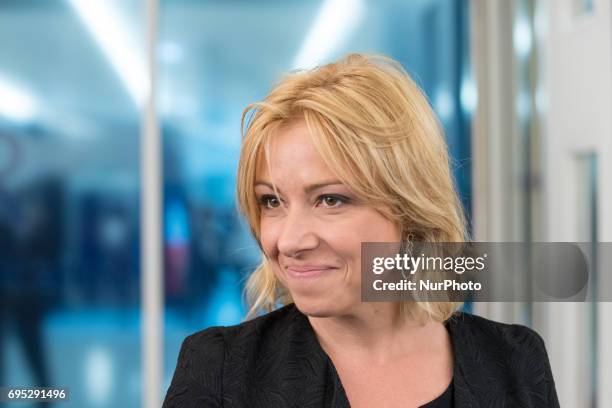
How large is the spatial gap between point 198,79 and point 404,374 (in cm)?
161

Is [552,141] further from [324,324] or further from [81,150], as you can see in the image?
[81,150]

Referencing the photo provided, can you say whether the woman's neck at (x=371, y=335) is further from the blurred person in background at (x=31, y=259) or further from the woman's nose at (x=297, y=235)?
the blurred person in background at (x=31, y=259)

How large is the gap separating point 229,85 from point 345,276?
1596mm

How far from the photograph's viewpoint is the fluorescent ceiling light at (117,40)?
231cm

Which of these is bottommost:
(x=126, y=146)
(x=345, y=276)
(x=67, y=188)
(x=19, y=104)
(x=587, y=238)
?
(x=345, y=276)

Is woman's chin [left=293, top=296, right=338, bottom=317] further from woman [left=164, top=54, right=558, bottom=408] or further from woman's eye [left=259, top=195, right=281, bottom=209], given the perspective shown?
woman's eye [left=259, top=195, right=281, bottom=209]

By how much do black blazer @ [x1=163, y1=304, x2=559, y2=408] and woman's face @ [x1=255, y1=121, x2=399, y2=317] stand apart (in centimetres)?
12

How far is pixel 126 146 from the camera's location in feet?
7.58

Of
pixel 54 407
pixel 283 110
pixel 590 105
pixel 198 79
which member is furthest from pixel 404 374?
pixel 54 407

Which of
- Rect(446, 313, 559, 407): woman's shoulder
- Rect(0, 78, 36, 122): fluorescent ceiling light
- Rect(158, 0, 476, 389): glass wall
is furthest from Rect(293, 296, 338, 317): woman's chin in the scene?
Rect(0, 78, 36, 122): fluorescent ceiling light

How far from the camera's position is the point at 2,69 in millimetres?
2309

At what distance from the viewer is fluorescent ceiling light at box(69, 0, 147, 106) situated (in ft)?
7.59

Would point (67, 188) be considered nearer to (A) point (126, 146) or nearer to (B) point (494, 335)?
(A) point (126, 146)

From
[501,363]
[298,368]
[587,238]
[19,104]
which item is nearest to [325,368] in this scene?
[298,368]
